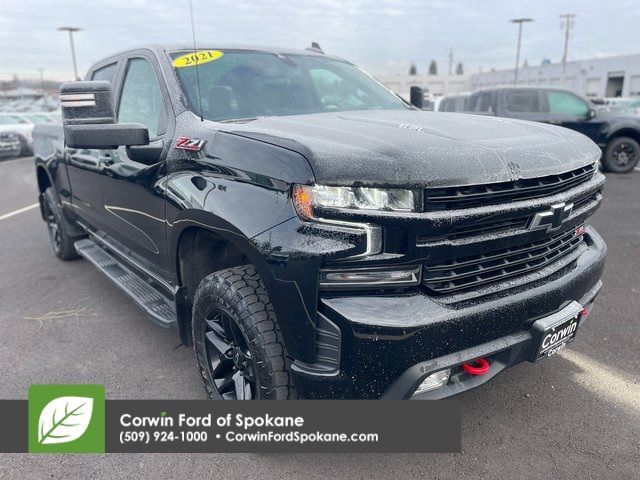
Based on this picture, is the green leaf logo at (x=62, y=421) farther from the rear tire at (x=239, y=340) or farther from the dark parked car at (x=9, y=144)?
the dark parked car at (x=9, y=144)

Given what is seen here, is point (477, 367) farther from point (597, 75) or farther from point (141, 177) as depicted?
point (597, 75)

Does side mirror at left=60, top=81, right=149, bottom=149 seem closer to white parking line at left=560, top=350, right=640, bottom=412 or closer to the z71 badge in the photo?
the z71 badge

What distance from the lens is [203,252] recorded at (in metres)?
2.69

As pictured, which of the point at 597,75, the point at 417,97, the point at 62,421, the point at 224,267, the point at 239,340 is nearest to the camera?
the point at 239,340

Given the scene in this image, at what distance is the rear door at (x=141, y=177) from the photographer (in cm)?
280

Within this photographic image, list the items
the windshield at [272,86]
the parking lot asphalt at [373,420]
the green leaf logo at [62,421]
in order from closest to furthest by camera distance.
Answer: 1. the parking lot asphalt at [373,420]
2. the green leaf logo at [62,421]
3. the windshield at [272,86]

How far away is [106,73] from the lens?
3.95 m

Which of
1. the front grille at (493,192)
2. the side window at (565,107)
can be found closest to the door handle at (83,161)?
the front grille at (493,192)

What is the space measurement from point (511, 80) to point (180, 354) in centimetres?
7202

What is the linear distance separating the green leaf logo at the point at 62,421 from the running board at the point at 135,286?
606 millimetres

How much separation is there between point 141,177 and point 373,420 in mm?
1833

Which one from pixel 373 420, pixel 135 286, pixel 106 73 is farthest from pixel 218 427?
pixel 106 73

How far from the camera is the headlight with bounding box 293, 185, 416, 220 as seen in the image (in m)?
1.86

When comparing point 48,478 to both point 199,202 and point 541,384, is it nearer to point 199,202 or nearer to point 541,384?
point 199,202
